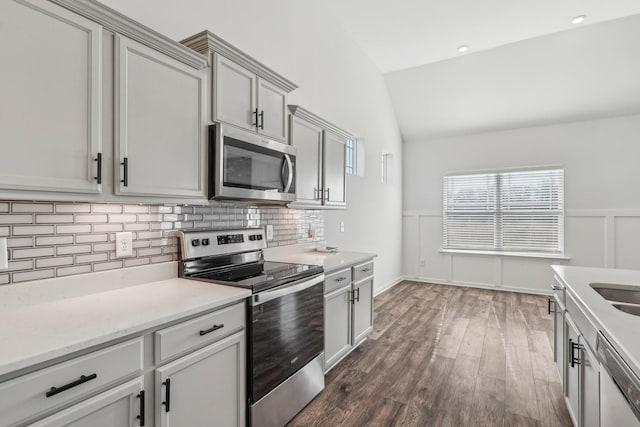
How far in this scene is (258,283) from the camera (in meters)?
1.76

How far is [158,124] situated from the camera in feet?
5.22

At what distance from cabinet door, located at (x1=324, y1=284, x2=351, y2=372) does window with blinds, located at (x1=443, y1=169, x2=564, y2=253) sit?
149 inches

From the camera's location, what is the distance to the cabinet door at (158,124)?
56.8 inches

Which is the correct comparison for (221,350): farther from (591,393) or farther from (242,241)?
(591,393)

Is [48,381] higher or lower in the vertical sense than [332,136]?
lower

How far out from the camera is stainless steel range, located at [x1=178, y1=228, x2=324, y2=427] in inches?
69.1

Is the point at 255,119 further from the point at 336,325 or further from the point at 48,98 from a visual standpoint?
the point at 336,325

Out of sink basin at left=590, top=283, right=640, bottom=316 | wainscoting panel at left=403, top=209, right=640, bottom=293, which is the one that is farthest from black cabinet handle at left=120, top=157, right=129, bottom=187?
wainscoting panel at left=403, top=209, right=640, bottom=293

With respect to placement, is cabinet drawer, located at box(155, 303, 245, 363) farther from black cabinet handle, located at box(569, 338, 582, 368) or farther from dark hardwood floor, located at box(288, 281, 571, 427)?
black cabinet handle, located at box(569, 338, 582, 368)

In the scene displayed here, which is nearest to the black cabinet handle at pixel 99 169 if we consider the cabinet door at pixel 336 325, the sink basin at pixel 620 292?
the cabinet door at pixel 336 325

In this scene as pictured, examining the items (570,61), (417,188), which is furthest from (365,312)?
(570,61)

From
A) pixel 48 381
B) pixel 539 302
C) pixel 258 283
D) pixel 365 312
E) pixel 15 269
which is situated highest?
pixel 15 269

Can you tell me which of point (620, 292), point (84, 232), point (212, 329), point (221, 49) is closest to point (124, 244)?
point (84, 232)

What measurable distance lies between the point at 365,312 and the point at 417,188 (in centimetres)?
367
